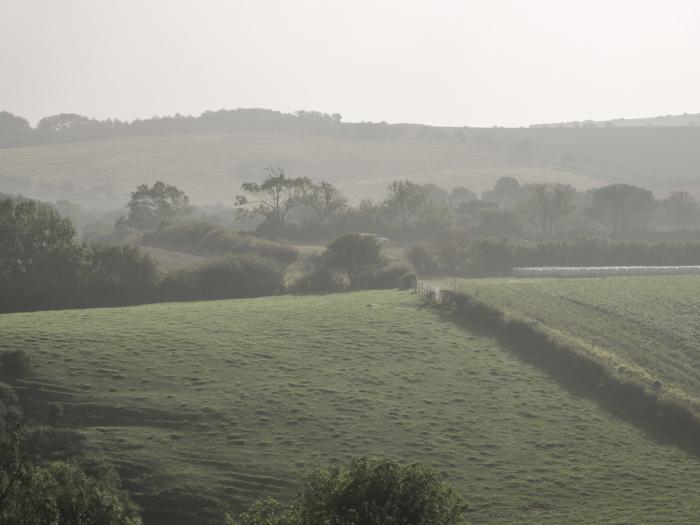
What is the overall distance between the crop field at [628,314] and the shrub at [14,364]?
132 feet

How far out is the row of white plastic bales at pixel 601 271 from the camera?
101750 millimetres

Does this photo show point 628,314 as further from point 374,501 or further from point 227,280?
point 374,501

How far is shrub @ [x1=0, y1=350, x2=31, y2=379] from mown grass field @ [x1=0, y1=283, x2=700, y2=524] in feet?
2.80

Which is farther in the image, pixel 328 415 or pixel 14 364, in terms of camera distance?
pixel 14 364

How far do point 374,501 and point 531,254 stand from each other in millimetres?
84325

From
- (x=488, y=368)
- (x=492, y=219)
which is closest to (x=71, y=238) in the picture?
(x=488, y=368)

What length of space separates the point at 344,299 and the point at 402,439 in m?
33.9

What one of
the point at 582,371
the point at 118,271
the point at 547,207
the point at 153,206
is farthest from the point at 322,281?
the point at 153,206

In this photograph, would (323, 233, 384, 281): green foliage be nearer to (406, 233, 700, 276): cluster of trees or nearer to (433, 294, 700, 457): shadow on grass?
(406, 233, 700, 276): cluster of trees

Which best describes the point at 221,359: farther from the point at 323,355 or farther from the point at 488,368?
the point at 488,368

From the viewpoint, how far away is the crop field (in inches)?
2397

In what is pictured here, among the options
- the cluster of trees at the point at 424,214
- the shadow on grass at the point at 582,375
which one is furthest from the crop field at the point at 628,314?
the cluster of trees at the point at 424,214

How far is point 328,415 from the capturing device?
164ft

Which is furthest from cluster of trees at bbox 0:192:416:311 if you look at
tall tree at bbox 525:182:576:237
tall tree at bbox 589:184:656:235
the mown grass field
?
tall tree at bbox 589:184:656:235
